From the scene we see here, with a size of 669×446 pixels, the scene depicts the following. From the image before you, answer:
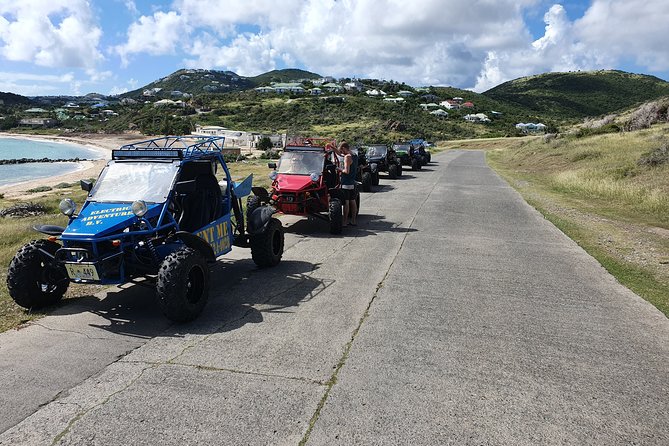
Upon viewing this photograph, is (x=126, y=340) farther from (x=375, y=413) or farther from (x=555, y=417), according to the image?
(x=555, y=417)

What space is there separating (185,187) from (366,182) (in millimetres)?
13039

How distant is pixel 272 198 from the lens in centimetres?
Answer: 1174

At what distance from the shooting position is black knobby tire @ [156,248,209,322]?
541cm

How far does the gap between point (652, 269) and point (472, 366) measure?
595cm

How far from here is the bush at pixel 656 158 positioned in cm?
2098

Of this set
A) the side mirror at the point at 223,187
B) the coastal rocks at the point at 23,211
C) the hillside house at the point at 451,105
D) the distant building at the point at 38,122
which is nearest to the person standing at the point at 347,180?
the side mirror at the point at 223,187

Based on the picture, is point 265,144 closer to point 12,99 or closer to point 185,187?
point 185,187

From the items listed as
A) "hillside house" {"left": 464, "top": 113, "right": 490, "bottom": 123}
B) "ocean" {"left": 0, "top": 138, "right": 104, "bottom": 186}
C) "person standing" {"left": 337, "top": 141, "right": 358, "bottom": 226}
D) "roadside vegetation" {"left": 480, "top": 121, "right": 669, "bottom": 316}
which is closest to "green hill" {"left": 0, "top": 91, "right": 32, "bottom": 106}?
"ocean" {"left": 0, "top": 138, "right": 104, "bottom": 186}

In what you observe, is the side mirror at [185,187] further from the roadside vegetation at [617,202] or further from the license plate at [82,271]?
the roadside vegetation at [617,202]

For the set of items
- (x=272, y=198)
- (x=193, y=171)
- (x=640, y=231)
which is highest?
(x=193, y=171)

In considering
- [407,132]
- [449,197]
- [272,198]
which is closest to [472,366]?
[272,198]

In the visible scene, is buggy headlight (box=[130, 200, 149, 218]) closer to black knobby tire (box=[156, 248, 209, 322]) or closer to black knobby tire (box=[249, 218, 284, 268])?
black knobby tire (box=[156, 248, 209, 322])

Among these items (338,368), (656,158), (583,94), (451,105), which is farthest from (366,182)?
(583,94)

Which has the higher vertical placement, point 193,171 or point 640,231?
point 193,171
